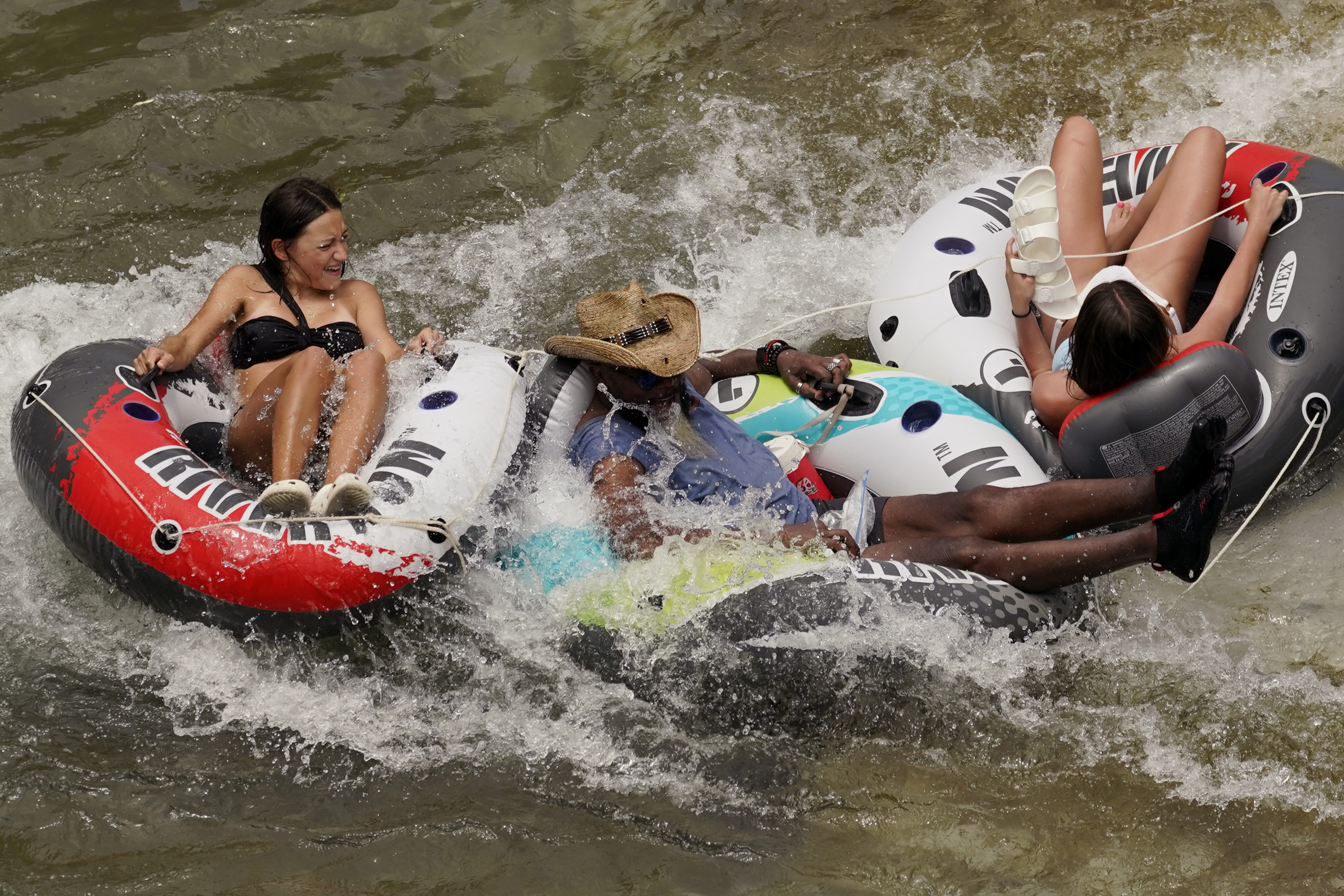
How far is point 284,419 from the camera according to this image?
164 inches

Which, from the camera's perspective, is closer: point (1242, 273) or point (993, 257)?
point (1242, 273)

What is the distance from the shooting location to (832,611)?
3.63 m

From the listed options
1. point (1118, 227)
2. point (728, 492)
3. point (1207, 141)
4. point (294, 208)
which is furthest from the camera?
point (1118, 227)

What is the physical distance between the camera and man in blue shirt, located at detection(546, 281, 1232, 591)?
376 centimetres

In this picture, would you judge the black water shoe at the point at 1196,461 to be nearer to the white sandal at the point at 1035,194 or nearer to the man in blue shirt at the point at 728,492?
the man in blue shirt at the point at 728,492

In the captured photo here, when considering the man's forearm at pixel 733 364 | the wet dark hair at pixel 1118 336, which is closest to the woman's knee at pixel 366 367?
the man's forearm at pixel 733 364

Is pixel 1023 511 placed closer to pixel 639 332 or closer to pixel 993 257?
Result: pixel 639 332

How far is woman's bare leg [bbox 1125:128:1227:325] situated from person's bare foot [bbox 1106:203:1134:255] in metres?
0.07

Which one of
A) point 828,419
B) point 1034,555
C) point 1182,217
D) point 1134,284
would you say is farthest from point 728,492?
point 1182,217

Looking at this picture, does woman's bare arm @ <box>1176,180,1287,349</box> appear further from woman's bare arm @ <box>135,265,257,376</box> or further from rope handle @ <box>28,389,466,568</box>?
woman's bare arm @ <box>135,265,257,376</box>

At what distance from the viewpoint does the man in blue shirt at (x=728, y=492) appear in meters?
3.76

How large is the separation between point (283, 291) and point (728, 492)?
199 centimetres

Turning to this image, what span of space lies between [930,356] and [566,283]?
2174 mm

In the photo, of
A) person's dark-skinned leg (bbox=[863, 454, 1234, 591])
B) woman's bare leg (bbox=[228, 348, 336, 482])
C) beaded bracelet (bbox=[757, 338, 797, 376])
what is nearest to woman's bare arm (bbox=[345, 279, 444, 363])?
woman's bare leg (bbox=[228, 348, 336, 482])
